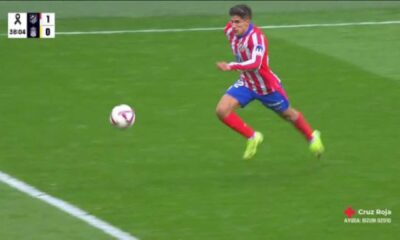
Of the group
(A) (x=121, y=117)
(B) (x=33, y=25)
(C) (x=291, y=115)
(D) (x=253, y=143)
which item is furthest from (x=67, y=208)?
(B) (x=33, y=25)

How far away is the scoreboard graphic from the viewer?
22391 mm

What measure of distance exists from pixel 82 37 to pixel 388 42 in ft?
19.9

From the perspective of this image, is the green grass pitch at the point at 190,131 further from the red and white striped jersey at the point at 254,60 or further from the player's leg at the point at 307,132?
the red and white striped jersey at the point at 254,60

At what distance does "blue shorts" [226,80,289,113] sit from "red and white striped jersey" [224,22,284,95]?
0.05 m

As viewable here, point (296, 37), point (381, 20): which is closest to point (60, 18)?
point (296, 37)

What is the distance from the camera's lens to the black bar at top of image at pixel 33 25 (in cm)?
2244

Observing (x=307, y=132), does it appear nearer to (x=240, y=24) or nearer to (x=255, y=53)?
(x=255, y=53)

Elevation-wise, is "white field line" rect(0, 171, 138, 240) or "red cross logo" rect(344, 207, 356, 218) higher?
"red cross logo" rect(344, 207, 356, 218)

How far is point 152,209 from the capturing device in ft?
40.7

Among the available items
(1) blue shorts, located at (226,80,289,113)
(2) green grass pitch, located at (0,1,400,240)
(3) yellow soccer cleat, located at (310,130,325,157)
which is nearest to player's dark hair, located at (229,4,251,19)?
(1) blue shorts, located at (226,80,289,113)

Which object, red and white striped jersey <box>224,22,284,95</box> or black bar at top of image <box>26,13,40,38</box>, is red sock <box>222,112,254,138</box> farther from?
black bar at top of image <box>26,13,40,38</box>

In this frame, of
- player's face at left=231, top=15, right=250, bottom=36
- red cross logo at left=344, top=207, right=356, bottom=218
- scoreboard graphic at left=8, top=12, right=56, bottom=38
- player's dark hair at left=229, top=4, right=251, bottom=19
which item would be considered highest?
player's dark hair at left=229, top=4, right=251, bottom=19

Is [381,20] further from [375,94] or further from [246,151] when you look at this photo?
[246,151]

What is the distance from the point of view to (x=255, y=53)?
13.7 m
